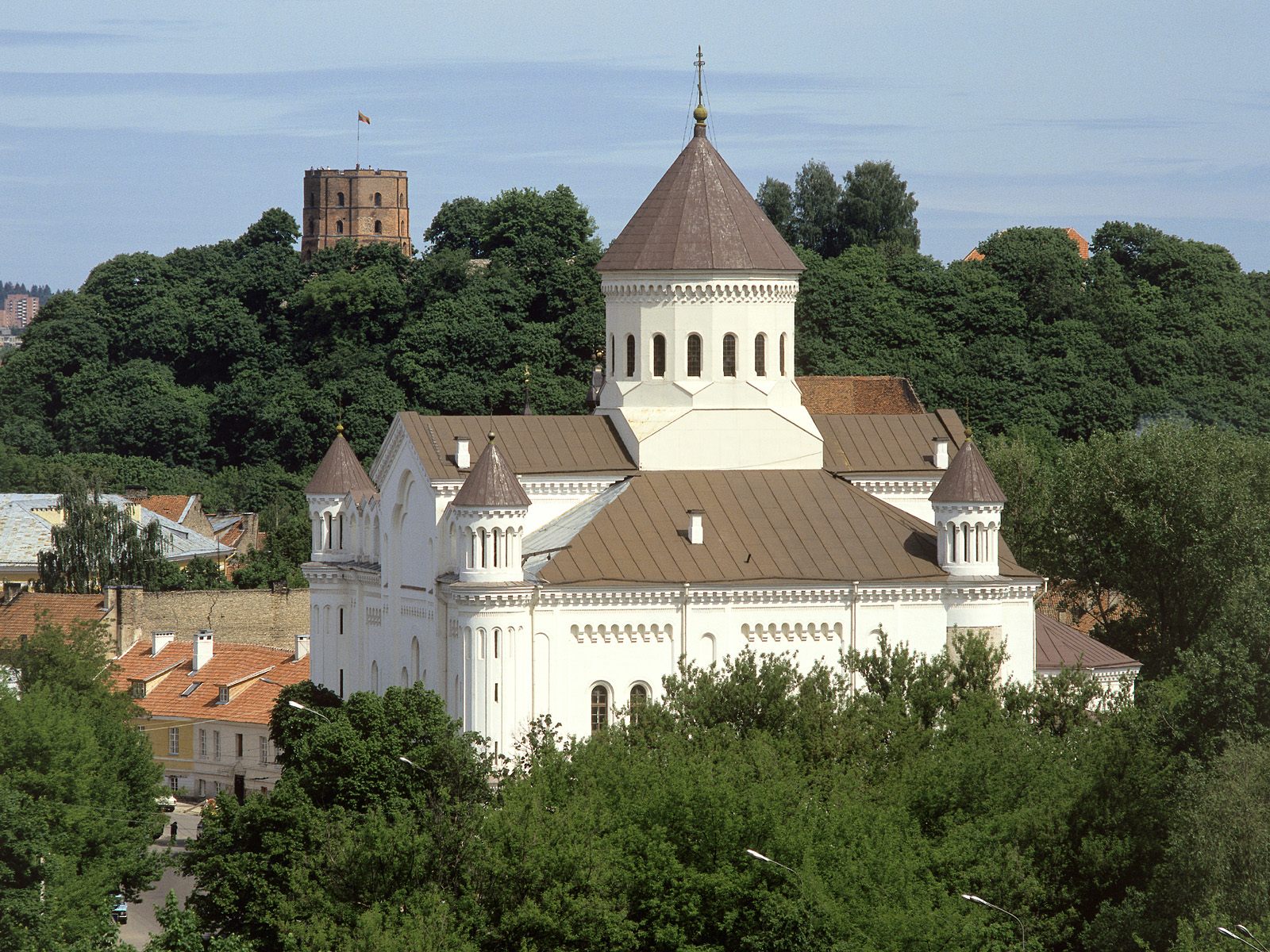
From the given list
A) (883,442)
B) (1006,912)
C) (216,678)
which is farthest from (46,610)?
(1006,912)

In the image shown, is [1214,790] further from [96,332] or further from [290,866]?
[96,332]

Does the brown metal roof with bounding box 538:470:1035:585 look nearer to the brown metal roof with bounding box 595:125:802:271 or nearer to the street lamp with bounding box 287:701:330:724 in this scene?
the brown metal roof with bounding box 595:125:802:271

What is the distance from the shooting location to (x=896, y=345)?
93.8 metres

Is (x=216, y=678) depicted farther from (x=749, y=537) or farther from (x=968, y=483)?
(x=968, y=483)

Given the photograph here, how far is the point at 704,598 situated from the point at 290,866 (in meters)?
9.86

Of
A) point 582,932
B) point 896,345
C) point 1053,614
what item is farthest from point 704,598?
point 896,345

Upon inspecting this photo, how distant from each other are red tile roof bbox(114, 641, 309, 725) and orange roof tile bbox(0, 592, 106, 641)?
257cm

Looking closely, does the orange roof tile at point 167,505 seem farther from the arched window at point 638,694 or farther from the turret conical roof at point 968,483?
the turret conical roof at point 968,483

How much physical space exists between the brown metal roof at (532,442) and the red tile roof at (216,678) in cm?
1338

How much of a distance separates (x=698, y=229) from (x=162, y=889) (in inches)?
666

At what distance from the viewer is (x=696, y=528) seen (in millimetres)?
49938

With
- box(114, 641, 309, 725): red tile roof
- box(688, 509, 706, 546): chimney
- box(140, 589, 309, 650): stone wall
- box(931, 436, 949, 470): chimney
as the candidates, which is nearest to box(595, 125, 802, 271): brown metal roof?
box(931, 436, 949, 470): chimney

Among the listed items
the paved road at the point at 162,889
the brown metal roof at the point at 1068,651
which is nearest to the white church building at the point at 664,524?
the brown metal roof at the point at 1068,651

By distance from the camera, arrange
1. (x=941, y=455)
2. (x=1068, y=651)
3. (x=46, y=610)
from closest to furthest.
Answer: (x=941, y=455)
(x=1068, y=651)
(x=46, y=610)
